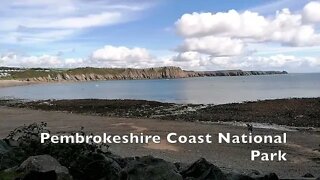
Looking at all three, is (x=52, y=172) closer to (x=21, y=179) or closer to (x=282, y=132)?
(x=21, y=179)

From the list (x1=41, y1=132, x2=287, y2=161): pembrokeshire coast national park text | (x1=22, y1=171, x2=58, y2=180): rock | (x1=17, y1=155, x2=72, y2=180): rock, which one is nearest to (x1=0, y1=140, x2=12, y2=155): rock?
(x1=17, y1=155, x2=72, y2=180): rock

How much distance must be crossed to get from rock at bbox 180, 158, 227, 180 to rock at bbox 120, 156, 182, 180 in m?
1.09

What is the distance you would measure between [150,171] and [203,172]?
1752 mm

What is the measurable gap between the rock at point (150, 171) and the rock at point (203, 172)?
1.09 m

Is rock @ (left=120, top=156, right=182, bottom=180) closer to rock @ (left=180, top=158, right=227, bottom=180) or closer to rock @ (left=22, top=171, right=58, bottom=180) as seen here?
rock @ (left=180, top=158, right=227, bottom=180)

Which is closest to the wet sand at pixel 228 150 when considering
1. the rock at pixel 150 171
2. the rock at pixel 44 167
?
the rock at pixel 150 171

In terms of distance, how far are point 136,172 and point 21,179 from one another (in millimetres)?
2276

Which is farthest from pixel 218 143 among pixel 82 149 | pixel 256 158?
pixel 82 149

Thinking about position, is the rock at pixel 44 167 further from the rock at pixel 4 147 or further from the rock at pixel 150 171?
the rock at pixel 4 147

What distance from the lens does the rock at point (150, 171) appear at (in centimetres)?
903

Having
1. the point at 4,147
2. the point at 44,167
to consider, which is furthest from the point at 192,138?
the point at 44,167

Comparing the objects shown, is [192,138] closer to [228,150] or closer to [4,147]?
[228,150]

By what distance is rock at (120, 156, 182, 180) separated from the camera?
29.6 ft

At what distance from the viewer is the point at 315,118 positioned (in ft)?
118
